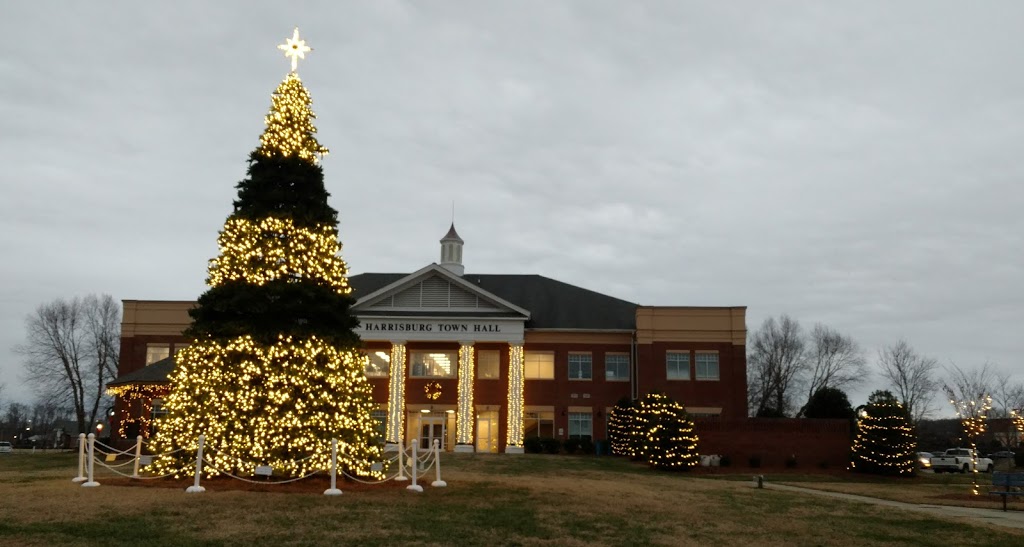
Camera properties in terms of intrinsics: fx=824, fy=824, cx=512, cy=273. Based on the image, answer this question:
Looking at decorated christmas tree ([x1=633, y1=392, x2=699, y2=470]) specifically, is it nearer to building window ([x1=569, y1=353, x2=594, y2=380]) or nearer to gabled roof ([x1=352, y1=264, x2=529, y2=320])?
building window ([x1=569, y1=353, x2=594, y2=380])

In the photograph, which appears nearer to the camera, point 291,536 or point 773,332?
point 291,536

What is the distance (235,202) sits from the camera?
783 inches

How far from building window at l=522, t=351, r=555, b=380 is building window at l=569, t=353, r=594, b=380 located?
1.08 m

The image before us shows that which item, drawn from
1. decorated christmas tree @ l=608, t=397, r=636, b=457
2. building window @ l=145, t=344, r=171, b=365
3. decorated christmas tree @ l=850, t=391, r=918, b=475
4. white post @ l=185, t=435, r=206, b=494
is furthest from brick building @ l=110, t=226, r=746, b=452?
white post @ l=185, t=435, r=206, b=494

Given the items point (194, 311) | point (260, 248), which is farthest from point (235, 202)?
point (194, 311)

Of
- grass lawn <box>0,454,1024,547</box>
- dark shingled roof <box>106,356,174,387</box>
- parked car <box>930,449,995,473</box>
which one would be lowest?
parked car <box>930,449,995,473</box>

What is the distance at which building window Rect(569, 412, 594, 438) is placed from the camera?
46.2 m

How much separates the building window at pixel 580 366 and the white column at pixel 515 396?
10.7ft

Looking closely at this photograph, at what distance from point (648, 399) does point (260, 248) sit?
22328 mm

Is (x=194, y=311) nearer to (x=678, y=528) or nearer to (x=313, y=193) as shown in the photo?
(x=313, y=193)

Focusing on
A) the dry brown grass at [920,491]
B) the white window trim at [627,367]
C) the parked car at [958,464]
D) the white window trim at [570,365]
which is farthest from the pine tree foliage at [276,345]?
the parked car at [958,464]

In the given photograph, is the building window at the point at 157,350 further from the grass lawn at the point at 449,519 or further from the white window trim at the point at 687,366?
the grass lawn at the point at 449,519

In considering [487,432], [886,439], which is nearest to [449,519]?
[886,439]

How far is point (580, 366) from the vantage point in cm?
4712
